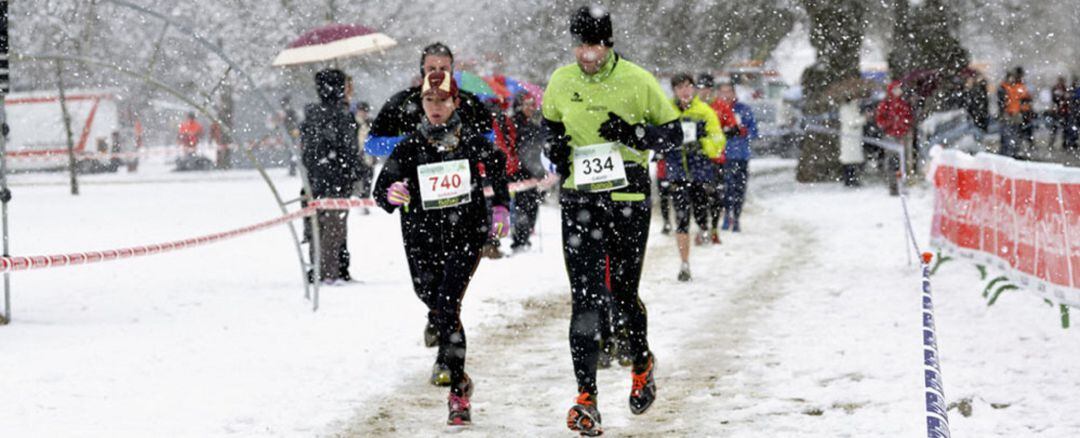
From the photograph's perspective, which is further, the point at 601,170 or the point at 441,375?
the point at 441,375

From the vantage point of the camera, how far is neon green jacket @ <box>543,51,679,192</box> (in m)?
6.28

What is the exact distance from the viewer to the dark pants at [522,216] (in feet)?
49.8

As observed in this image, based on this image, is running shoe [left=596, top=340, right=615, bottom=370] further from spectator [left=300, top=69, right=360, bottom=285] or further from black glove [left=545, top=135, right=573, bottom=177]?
spectator [left=300, top=69, right=360, bottom=285]

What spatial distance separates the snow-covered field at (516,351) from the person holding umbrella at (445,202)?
0.45m

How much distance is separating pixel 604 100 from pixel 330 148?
5958 millimetres

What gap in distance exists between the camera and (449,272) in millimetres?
6414

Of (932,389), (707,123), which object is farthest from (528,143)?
(932,389)

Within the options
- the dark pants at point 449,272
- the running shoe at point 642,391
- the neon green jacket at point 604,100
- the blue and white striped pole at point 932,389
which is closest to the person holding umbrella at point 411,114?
the neon green jacket at point 604,100

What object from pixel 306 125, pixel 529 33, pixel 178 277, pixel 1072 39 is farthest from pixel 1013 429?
pixel 1072 39

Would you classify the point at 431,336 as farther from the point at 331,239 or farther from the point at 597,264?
the point at 331,239

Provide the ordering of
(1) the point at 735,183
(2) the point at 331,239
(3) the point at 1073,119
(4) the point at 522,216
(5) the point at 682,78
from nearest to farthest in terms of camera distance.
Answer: (2) the point at 331,239 < (5) the point at 682,78 < (4) the point at 522,216 < (1) the point at 735,183 < (3) the point at 1073,119

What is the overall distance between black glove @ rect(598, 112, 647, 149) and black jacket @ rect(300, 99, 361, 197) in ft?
19.7

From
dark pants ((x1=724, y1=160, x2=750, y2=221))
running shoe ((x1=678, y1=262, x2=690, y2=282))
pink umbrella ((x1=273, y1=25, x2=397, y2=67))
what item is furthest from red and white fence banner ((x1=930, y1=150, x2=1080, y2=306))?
pink umbrella ((x1=273, y1=25, x2=397, y2=67))

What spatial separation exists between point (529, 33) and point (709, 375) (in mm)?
25924
